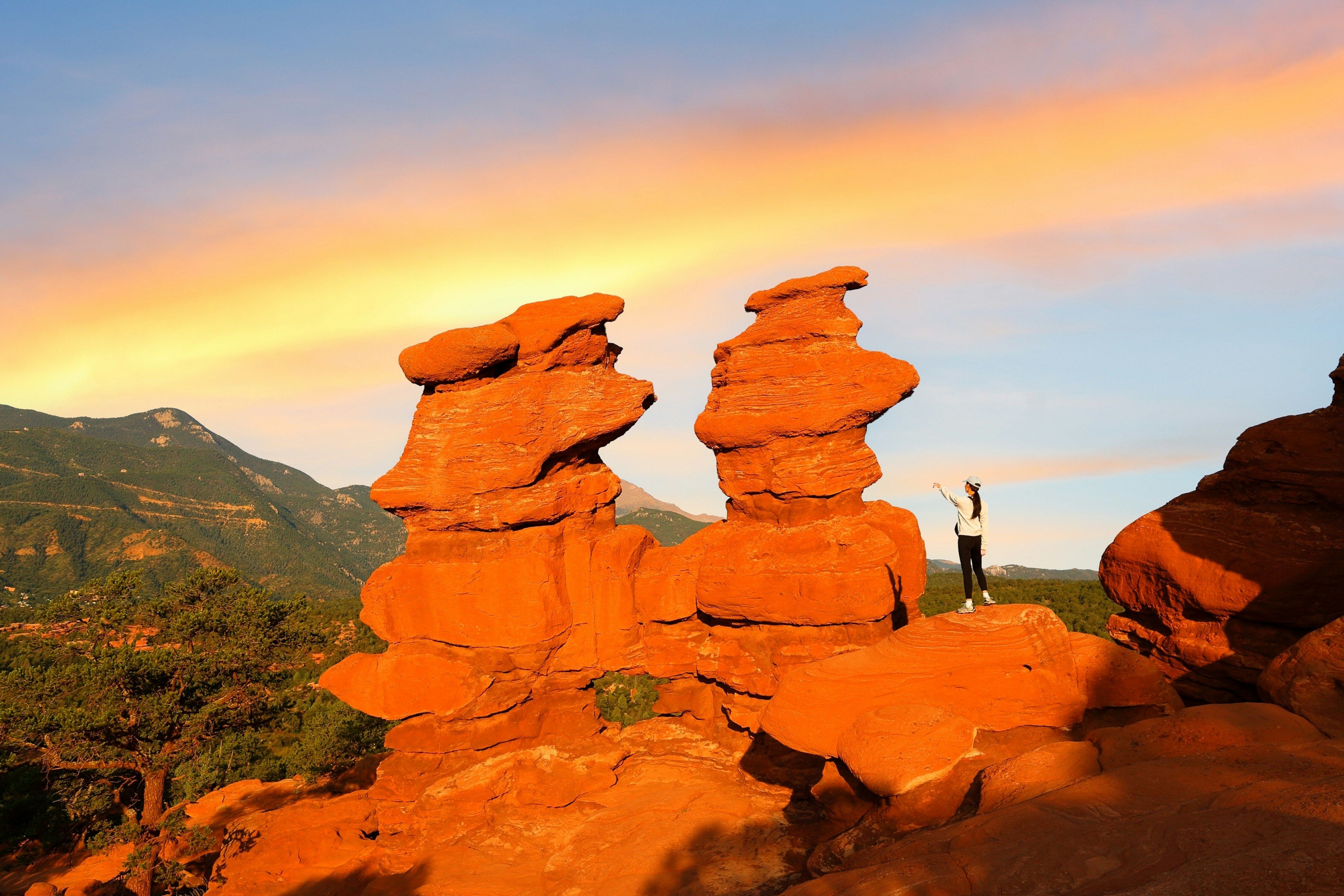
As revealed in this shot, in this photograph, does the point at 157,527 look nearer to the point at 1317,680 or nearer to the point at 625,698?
the point at 625,698

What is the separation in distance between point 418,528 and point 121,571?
1181cm

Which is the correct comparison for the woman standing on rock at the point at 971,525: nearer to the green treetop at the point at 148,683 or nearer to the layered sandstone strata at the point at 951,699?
the layered sandstone strata at the point at 951,699

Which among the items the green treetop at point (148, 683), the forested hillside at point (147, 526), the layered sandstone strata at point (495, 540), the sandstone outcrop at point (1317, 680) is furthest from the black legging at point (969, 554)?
the forested hillside at point (147, 526)

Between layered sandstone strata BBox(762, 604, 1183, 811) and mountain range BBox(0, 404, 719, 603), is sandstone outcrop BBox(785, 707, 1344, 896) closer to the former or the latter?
layered sandstone strata BBox(762, 604, 1183, 811)

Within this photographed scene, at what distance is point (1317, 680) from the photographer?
10.7m

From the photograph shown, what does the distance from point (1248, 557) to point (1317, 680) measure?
475 centimetres

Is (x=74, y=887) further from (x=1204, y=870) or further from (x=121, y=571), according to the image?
(x=1204, y=870)

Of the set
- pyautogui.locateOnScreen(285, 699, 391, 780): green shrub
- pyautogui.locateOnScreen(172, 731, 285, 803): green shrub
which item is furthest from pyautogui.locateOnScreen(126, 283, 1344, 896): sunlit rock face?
pyautogui.locateOnScreen(285, 699, 391, 780): green shrub

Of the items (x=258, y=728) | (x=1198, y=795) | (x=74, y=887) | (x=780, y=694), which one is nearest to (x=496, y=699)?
(x=780, y=694)

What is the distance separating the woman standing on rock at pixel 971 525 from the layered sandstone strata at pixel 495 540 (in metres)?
10.3

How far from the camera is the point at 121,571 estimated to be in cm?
2498

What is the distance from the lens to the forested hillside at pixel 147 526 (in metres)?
116

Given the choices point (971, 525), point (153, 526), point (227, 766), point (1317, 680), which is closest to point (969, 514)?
point (971, 525)

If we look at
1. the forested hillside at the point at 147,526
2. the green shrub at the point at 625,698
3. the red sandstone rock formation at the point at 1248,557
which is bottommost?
the green shrub at the point at 625,698
